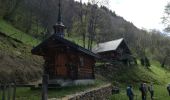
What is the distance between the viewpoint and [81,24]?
6769cm

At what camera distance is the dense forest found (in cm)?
6794

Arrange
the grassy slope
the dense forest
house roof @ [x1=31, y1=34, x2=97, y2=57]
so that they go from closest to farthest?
house roof @ [x1=31, y1=34, x2=97, y2=57], the grassy slope, the dense forest

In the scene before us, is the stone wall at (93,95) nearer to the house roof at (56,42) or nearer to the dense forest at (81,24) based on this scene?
the house roof at (56,42)

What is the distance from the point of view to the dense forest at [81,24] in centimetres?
6794

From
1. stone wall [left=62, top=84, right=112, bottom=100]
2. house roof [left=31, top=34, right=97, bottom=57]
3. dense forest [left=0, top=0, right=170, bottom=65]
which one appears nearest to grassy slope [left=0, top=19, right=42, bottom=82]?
house roof [left=31, top=34, right=97, bottom=57]

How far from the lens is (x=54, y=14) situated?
287 feet

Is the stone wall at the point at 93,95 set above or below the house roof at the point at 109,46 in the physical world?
below

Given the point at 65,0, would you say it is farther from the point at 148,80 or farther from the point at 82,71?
the point at 82,71

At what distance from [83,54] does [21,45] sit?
55.5 feet

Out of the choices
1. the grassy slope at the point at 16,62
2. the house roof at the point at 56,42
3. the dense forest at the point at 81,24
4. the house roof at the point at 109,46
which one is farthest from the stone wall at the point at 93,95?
the dense forest at the point at 81,24

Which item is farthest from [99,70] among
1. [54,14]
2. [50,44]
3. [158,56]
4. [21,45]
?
[158,56]

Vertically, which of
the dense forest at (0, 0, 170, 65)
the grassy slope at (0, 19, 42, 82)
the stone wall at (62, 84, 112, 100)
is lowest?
the stone wall at (62, 84, 112, 100)

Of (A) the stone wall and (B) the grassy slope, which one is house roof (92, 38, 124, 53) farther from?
(A) the stone wall

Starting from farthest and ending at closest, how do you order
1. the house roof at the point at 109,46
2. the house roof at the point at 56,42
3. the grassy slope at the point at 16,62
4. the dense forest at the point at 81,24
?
the dense forest at the point at 81,24 → the house roof at the point at 109,46 → the grassy slope at the point at 16,62 → the house roof at the point at 56,42
